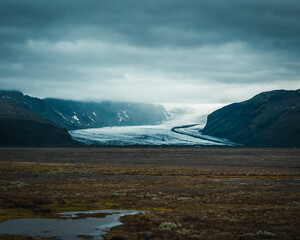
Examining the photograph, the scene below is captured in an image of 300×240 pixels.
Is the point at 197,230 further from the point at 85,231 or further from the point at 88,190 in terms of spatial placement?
the point at 88,190

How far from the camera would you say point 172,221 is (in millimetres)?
22141

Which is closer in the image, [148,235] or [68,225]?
[148,235]

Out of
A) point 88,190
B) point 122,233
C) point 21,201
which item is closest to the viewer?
point 122,233

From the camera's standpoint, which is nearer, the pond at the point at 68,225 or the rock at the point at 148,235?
the rock at the point at 148,235

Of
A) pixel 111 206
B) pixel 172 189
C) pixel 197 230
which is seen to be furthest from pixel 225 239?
pixel 172 189

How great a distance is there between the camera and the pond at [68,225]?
18.8 m

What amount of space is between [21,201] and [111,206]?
7.33 meters

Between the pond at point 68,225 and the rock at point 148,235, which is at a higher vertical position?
the rock at point 148,235

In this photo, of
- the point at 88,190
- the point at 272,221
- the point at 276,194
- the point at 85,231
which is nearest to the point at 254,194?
the point at 276,194

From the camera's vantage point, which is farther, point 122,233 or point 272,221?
point 272,221

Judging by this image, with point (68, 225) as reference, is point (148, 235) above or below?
above

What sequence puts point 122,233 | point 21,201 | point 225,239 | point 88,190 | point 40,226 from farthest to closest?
point 88,190
point 21,201
point 40,226
point 122,233
point 225,239

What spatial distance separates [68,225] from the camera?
20.9 metres

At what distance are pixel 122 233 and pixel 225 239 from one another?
5.69 m
